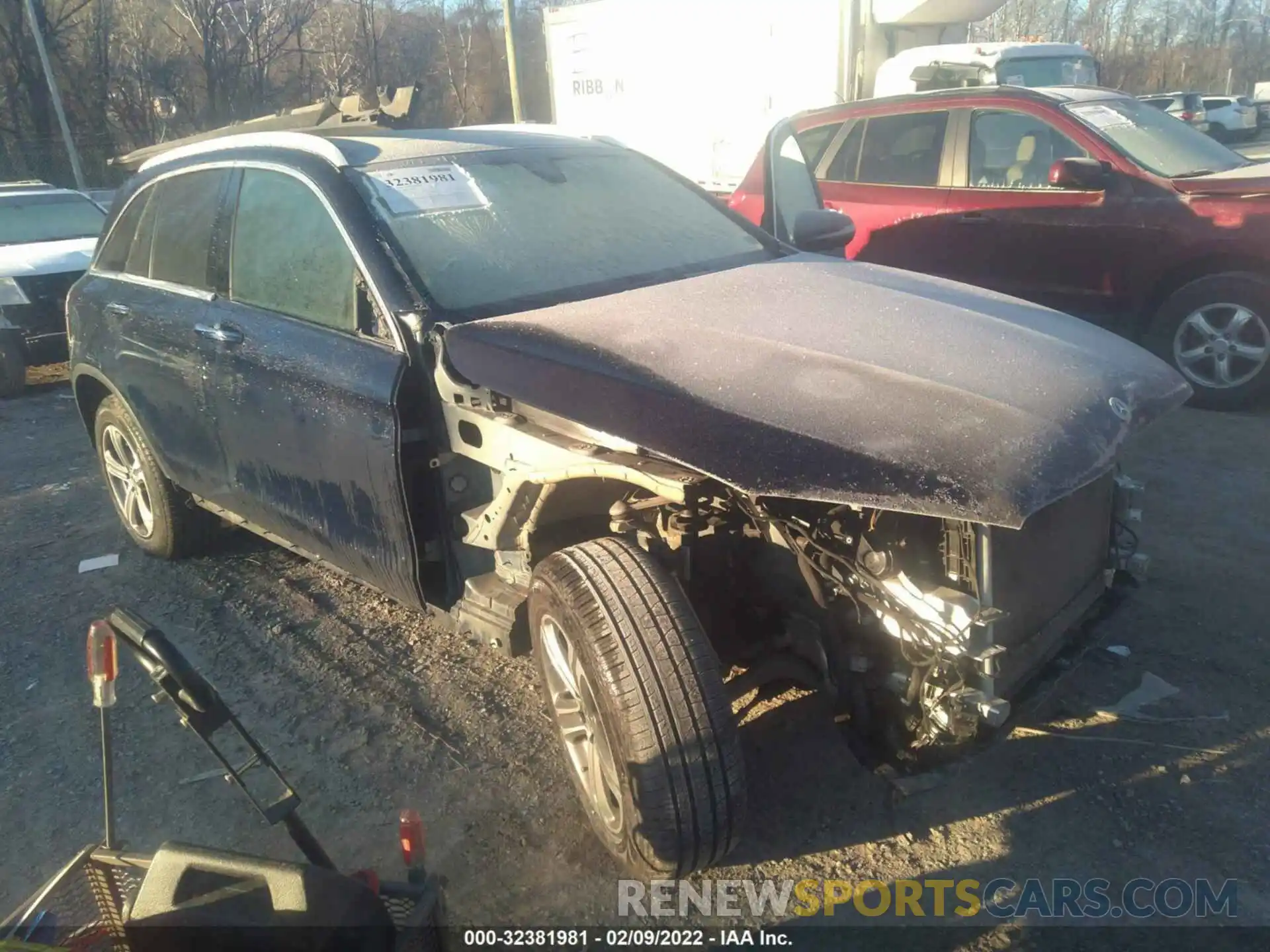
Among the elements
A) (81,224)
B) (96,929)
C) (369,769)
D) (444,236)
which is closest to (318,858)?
(96,929)

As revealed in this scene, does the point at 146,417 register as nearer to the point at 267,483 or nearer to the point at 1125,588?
the point at 267,483

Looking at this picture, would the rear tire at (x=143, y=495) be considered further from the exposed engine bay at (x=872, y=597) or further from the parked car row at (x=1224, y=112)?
the parked car row at (x=1224, y=112)

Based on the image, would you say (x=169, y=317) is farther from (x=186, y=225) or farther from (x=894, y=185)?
(x=894, y=185)

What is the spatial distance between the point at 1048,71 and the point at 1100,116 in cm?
465

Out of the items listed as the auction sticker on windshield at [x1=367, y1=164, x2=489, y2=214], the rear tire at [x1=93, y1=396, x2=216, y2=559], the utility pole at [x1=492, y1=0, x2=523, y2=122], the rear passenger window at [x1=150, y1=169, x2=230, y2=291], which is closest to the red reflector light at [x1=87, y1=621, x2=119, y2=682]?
the auction sticker on windshield at [x1=367, y1=164, x2=489, y2=214]

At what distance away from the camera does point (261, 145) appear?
143 inches

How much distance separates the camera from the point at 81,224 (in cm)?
967

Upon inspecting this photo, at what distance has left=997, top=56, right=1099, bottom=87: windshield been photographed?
10.0 meters

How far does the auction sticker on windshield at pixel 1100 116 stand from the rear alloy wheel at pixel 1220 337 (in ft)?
4.20

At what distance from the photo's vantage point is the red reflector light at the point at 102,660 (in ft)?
6.35

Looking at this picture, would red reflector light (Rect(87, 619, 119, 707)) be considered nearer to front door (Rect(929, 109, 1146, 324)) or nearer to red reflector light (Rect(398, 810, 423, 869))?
red reflector light (Rect(398, 810, 423, 869))

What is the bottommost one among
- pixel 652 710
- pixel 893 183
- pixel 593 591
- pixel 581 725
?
pixel 581 725

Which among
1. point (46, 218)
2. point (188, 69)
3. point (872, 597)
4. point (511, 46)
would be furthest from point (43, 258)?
point (188, 69)

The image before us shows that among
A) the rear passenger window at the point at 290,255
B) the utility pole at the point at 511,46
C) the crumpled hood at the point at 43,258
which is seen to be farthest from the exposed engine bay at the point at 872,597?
the utility pole at the point at 511,46
